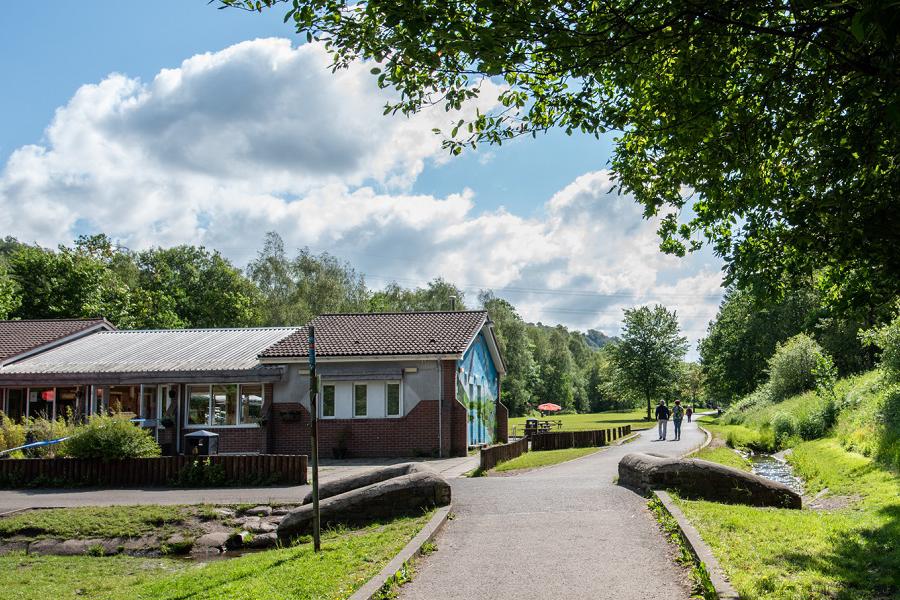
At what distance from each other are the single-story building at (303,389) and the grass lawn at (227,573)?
45.1 feet

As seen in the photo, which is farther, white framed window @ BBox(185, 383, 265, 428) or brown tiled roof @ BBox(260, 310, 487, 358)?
white framed window @ BBox(185, 383, 265, 428)

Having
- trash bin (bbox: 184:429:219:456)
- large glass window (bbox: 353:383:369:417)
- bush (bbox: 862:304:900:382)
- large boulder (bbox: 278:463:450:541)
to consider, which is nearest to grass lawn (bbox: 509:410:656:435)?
large glass window (bbox: 353:383:369:417)

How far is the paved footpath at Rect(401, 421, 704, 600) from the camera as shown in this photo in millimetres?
7801

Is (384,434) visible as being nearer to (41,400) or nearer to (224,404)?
(224,404)

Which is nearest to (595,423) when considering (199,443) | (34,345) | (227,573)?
(34,345)

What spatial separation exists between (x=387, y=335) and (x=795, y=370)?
2798 cm

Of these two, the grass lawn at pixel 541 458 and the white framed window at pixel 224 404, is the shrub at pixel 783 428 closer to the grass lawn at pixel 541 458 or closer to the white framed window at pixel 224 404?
the grass lawn at pixel 541 458

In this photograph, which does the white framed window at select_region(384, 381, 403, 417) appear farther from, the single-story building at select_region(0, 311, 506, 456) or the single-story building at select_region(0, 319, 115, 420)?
the single-story building at select_region(0, 319, 115, 420)

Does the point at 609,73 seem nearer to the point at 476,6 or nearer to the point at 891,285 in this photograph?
the point at 476,6

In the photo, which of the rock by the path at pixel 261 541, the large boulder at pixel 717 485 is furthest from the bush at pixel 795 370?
the rock by the path at pixel 261 541

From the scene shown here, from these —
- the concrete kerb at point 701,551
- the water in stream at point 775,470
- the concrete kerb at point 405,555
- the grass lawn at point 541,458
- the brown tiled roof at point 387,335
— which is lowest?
the water in stream at point 775,470

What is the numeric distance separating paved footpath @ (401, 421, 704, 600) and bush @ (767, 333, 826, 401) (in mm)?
35600

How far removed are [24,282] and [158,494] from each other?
130 ft

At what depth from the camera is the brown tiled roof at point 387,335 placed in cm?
2773
